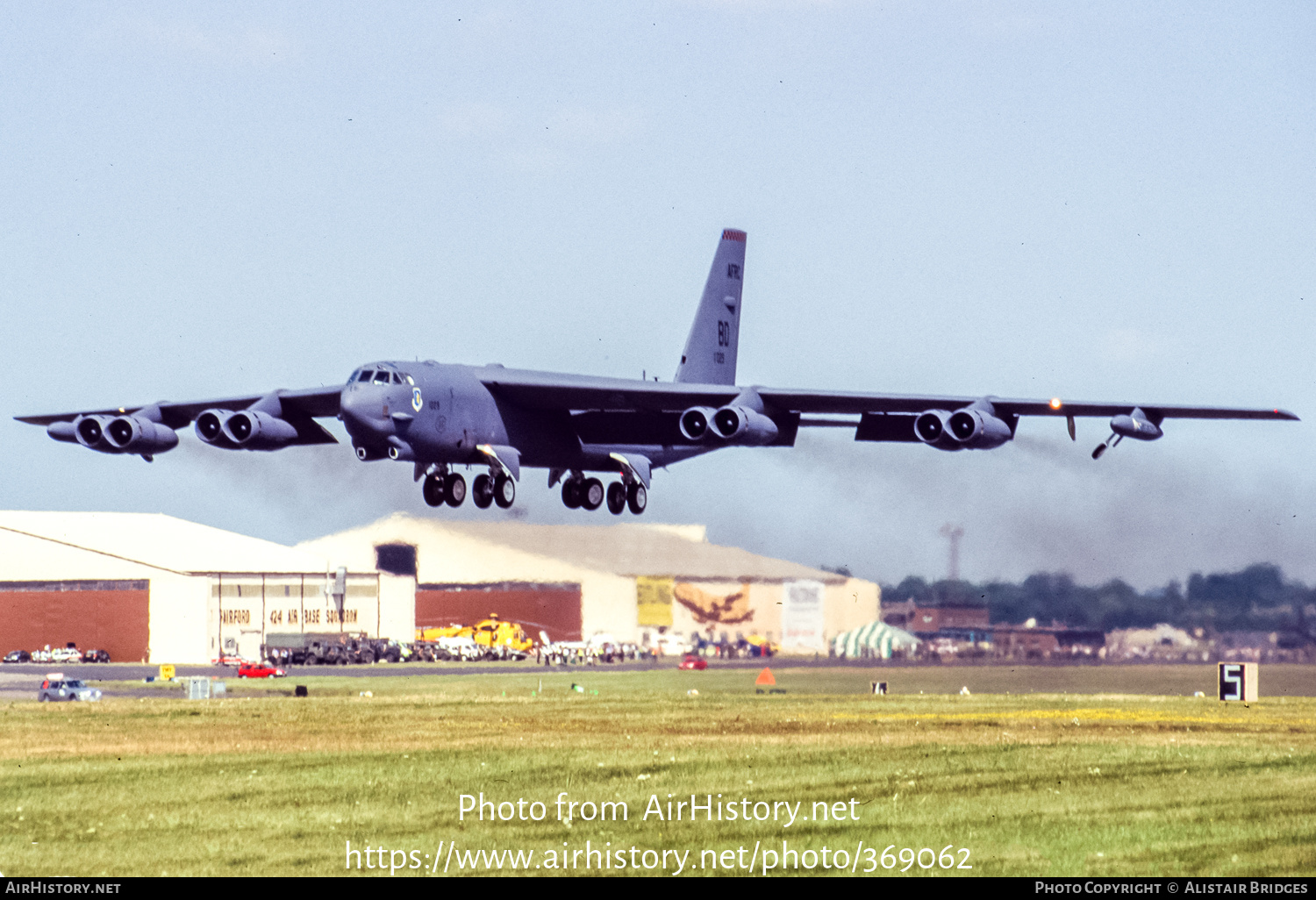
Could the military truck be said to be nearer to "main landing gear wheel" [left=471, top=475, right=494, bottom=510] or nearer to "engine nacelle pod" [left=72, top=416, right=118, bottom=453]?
"engine nacelle pod" [left=72, top=416, right=118, bottom=453]

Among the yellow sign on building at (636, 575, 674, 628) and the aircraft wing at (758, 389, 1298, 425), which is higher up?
the aircraft wing at (758, 389, 1298, 425)

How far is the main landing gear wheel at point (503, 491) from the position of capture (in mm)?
40938

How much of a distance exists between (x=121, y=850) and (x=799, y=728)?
20.5 metres

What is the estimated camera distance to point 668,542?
57531 mm

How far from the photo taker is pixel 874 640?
63.6 m

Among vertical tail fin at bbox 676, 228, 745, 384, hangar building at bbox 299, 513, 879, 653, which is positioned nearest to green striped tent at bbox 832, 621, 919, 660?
hangar building at bbox 299, 513, 879, 653

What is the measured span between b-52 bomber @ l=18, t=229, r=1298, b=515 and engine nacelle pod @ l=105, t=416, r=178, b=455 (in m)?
0.03

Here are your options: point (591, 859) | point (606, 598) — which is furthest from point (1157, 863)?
point (606, 598)

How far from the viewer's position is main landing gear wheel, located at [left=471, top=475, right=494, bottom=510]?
41247 mm

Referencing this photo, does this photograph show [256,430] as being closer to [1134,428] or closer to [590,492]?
[590,492]

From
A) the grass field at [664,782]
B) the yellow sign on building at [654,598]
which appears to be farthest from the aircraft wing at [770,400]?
the yellow sign on building at [654,598]

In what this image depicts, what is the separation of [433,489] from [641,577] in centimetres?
2033

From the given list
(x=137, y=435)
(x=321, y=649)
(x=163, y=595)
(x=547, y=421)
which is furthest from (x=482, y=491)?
(x=163, y=595)

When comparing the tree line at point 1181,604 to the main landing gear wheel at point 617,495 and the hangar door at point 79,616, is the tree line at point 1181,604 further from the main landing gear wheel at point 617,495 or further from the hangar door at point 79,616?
the hangar door at point 79,616
